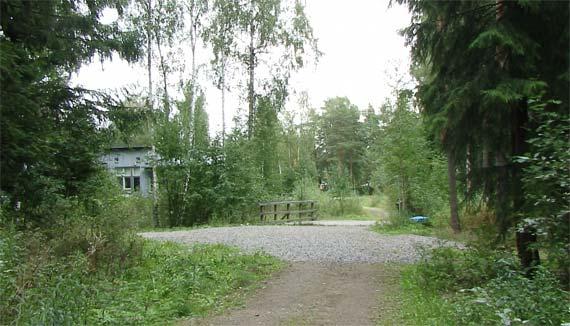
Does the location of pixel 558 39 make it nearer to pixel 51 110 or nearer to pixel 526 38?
pixel 526 38

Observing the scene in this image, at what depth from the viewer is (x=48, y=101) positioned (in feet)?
30.4

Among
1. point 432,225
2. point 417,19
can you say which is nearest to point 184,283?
point 417,19

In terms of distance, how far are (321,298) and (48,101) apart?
668 centimetres

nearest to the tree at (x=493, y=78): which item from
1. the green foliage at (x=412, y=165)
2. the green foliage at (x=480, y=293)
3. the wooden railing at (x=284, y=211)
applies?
the green foliage at (x=480, y=293)

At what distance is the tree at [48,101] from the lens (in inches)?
276

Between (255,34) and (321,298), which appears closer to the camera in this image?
(321,298)

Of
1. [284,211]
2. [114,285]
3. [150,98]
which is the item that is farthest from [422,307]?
[150,98]

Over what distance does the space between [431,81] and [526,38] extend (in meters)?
1.44

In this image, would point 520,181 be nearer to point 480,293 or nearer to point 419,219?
point 480,293

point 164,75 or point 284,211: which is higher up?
point 164,75

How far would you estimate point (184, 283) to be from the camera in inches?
260

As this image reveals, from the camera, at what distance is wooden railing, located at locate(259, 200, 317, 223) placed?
21.3m

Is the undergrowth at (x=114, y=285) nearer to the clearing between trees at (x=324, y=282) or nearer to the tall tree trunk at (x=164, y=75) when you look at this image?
the clearing between trees at (x=324, y=282)

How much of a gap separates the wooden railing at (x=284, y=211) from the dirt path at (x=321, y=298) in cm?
1268
